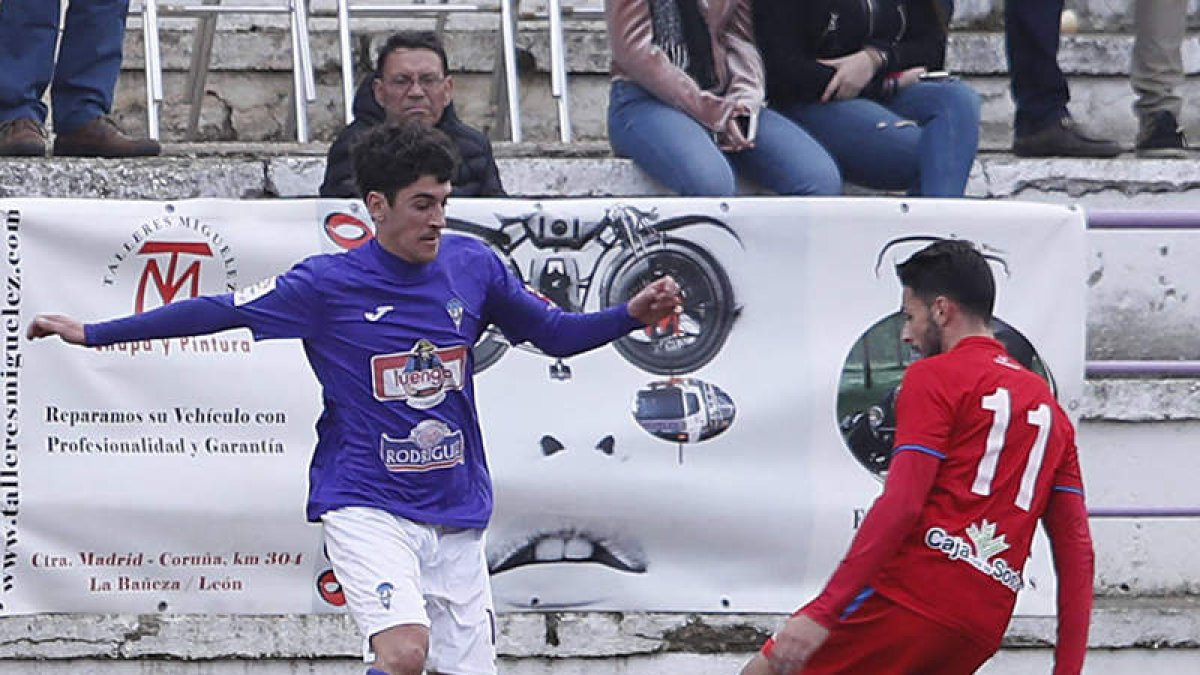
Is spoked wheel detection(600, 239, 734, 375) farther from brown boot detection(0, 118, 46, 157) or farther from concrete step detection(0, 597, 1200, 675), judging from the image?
brown boot detection(0, 118, 46, 157)

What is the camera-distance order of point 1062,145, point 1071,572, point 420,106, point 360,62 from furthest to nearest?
point 360,62, point 1062,145, point 420,106, point 1071,572

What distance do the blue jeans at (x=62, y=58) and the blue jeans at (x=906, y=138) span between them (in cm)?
237

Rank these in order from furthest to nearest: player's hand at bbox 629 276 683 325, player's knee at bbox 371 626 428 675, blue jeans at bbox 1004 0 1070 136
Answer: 1. blue jeans at bbox 1004 0 1070 136
2. player's hand at bbox 629 276 683 325
3. player's knee at bbox 371 626 428 675

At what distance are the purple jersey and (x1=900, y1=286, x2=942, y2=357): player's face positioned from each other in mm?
763

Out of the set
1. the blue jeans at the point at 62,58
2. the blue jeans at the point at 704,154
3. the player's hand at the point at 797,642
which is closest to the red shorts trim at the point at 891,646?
the player's hand at the point at 797,642

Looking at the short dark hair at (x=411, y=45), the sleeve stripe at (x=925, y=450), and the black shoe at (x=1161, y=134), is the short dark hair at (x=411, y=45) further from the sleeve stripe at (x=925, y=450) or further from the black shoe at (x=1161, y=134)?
the black shoe at (x=1161, y=134)

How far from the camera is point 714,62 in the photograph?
7922 millimetres

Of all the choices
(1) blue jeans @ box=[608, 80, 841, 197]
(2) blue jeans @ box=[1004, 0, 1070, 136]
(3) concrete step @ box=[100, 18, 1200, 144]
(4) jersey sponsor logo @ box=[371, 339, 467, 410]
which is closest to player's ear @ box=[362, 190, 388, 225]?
(4) jersey sponsor logo @ box=[371, 339, 467, 410]

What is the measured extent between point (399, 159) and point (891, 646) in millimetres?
1768

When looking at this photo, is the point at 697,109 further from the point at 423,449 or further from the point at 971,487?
the point at 971,487

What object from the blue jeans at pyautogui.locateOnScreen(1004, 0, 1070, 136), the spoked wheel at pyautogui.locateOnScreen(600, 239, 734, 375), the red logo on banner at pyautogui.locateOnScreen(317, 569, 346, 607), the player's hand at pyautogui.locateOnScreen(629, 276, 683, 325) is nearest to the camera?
the player's hand at pyautogui.locateOnScreen(629, 276, 683, 325)

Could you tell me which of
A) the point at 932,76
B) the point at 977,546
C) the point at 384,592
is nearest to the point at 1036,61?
the point at 932,76

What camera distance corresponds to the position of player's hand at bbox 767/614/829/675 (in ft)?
17.6

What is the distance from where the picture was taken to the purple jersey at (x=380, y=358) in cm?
591
